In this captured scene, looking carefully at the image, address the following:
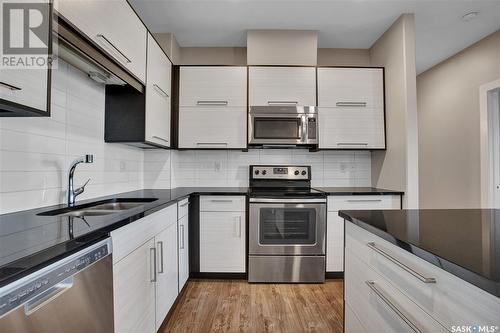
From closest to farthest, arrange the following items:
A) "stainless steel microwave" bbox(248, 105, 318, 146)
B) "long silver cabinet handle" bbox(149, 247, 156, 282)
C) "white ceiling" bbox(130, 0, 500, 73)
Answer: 1. "long silver cabinet handle" bbox(149, 247, 156, 282)
2. "white ceiling" bbox(130, 0, 500, 73)
3. "stainless steel microwave" bbox(248, 105, 318, 146)

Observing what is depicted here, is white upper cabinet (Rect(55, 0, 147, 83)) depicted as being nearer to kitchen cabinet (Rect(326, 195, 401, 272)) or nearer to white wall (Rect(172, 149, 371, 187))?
white wall (Rect(172, 149, 371, 187))

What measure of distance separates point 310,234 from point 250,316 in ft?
3.14

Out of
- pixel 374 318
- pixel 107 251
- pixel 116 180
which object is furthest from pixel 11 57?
pixel 374 318

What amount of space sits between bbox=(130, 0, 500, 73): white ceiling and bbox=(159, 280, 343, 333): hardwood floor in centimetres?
262

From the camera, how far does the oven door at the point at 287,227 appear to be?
2580 mm

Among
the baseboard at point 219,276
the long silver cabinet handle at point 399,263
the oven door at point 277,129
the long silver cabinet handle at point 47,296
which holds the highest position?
the oven door at point 277,129

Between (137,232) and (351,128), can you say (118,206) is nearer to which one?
(137,232)

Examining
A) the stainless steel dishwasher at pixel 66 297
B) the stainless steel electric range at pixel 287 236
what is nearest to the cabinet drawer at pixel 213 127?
the stainless steel electric range at pixel 287 236

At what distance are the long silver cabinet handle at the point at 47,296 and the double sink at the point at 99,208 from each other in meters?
0.68

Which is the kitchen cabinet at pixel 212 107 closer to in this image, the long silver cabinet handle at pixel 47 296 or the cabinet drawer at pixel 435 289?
the cabinet drawer at pixel 435 289

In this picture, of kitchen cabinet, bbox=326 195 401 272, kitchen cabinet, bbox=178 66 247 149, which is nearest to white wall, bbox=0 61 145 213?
kitchen cabinet, bbox=178 66 247 149

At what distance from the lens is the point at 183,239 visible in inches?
92.0

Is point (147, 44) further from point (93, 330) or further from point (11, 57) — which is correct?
point (93, 330)

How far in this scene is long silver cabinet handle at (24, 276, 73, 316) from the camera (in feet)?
2.21
